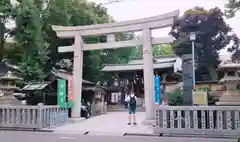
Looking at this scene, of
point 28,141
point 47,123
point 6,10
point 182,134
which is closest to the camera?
point 28,141

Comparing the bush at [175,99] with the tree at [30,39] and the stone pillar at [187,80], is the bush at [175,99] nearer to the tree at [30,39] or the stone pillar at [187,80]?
the stone pillar at [187,80]

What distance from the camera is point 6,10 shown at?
19047 mm

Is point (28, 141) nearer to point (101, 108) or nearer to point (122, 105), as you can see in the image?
point (101, 108)

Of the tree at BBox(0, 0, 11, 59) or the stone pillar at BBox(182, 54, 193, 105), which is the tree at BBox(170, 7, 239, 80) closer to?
the stone pillar at BBox(182, 54, 193, 105)

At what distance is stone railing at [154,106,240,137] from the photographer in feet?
36.3

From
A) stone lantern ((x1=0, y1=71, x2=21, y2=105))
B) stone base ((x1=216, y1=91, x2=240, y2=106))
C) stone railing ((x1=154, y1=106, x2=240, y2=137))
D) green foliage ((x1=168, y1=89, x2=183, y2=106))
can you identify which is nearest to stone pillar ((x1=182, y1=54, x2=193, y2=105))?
green foliage ((x1=168, y1=89, x2=183, y2=106))

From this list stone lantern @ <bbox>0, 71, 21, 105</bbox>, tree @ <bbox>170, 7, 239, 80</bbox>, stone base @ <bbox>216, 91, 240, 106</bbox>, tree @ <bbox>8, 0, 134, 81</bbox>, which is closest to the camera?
stone base @ <bbox>216, 91, 240, 106</bbox>

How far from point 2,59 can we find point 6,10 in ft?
16.3

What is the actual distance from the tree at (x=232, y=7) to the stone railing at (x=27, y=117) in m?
10.6

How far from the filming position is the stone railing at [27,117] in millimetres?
13781

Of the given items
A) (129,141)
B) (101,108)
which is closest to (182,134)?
(129,141)

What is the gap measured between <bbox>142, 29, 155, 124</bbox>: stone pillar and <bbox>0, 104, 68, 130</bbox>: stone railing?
17.1ft

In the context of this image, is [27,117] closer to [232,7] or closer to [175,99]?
[175,99]

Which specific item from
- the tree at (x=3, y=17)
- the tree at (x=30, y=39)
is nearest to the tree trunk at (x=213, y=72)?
the tree at (x=30, y=39)
